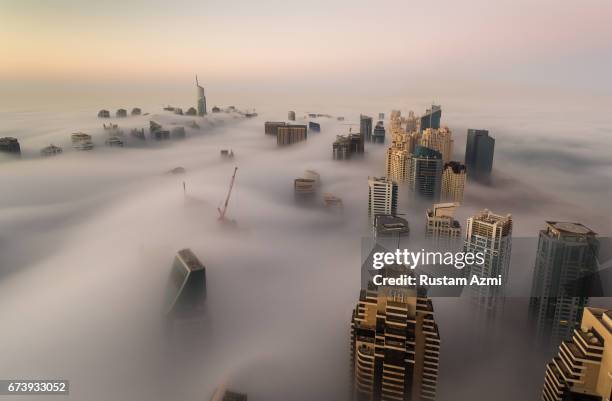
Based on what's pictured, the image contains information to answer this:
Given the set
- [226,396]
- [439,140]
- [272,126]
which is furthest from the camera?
[272,126]

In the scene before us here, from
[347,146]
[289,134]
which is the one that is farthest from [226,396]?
[289,134]

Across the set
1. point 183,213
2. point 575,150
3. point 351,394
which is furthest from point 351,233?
point 575,150

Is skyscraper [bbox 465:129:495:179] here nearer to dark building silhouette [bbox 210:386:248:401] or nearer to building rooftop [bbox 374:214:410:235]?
building rooftop [bbox 374:214:410:235]

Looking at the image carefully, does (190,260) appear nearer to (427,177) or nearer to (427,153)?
(427,177)

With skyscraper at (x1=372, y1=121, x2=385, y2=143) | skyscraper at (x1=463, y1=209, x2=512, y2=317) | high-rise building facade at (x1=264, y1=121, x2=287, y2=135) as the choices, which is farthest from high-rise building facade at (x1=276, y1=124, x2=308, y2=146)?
skyscraper at (x1=463, y1=209, x2=512, y2=317)

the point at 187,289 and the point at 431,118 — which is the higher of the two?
the point at 431,118

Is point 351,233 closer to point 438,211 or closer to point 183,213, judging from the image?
point 438,211

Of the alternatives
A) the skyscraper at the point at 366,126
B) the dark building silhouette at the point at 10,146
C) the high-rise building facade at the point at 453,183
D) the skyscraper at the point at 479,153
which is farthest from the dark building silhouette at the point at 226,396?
the skyscraper at the point at 366,126
